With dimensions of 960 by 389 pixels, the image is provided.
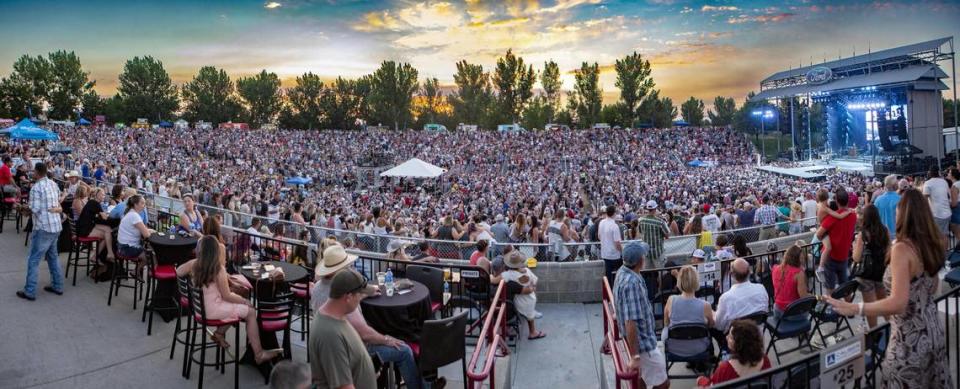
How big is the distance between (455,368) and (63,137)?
140 ft

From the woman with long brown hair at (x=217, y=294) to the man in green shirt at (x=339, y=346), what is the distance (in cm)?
199

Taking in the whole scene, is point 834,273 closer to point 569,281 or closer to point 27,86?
point 569,281

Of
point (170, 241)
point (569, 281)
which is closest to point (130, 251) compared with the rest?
point (170, 241)

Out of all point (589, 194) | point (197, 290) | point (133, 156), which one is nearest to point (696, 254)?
point (197, 290)

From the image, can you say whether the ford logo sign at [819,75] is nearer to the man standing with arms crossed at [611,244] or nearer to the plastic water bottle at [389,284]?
the man standing with arms crossed at [611,244]

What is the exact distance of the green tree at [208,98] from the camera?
79938 millimetres

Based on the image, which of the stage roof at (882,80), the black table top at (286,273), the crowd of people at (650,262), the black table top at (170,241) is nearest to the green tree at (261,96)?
the crowd of people at (650,262)

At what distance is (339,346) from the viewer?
3504mm

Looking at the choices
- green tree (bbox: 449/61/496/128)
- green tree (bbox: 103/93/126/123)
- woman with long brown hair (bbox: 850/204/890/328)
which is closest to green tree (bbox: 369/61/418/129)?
green tree (bbox: 449/61/496/128)

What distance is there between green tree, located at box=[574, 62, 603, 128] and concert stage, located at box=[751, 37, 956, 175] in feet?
87.8

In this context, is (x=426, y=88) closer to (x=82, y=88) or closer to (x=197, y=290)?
(x=82, y=88)

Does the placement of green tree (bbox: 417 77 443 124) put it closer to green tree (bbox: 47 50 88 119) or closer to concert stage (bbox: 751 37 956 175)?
green tree (bbox: 47 50 88 119)

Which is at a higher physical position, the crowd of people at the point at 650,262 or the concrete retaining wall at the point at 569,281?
the crowd of people at the point at 650,262

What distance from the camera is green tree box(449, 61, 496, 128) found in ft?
274
